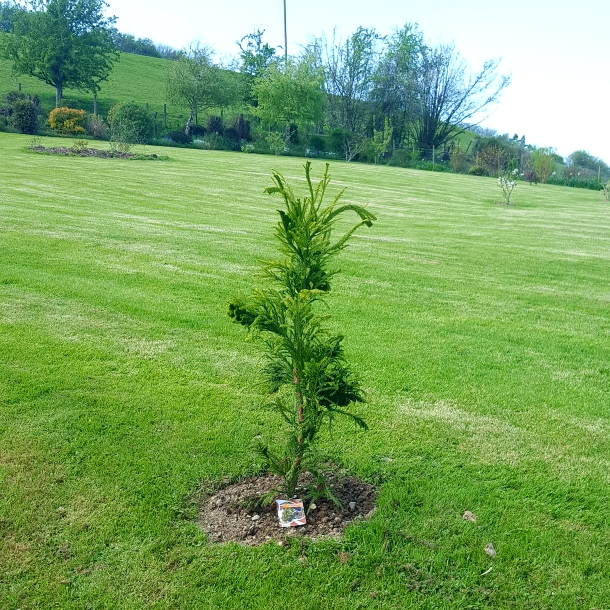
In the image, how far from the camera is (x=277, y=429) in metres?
4.27

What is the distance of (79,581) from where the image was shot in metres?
2.79

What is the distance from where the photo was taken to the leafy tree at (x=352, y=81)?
5450 cm

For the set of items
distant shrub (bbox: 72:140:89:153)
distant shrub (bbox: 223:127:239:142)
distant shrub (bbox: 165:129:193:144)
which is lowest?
distant shrub (bbox: 72:140:89:153)

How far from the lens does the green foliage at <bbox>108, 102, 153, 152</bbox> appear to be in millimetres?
30953

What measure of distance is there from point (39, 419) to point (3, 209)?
949 cm

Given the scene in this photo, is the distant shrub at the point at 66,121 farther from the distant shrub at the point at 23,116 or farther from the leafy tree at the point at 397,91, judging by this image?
the leafy tree at the point at 397,91

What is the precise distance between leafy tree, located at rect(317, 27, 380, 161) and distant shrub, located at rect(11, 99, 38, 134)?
90.9ft

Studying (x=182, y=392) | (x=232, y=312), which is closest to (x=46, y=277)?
(x=182, y=392)

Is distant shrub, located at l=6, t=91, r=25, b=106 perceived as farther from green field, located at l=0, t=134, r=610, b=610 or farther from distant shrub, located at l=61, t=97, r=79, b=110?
green field, located at l=0, t=134, r=610, b=610

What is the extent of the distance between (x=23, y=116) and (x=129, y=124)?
6409 mm

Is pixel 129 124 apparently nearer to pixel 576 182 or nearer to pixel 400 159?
pixel 400 159

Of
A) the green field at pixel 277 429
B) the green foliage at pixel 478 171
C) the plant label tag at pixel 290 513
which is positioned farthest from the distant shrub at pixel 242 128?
the plant label tag at pixel 290 513

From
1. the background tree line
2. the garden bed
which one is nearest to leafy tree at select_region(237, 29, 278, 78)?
the background tree line

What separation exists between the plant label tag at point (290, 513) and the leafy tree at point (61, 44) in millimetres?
46665
